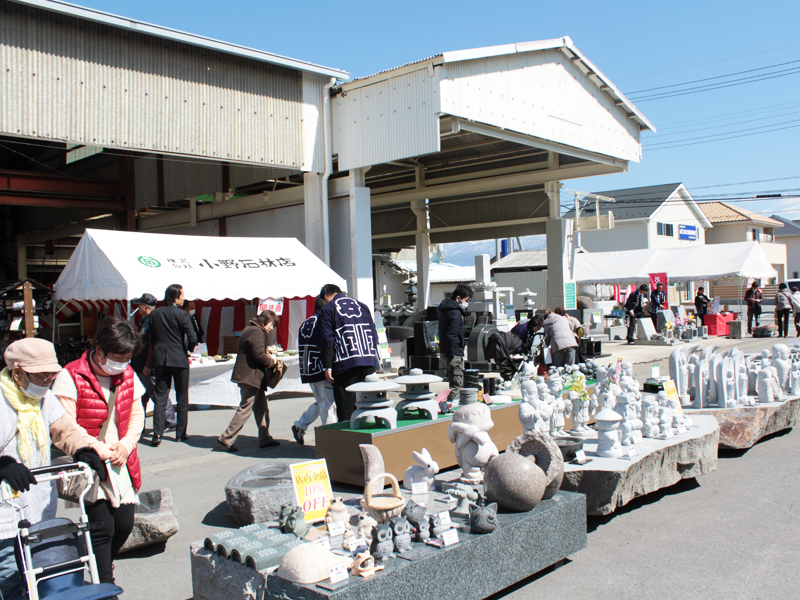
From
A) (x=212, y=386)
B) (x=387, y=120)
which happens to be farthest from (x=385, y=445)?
(x=387, y=120)

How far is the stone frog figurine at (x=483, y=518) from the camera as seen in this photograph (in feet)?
10.6

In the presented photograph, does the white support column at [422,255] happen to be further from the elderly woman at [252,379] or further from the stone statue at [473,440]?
the stone statue at [473,440]

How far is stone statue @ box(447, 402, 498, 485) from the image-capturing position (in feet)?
13.4

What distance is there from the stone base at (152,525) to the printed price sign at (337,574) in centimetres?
188

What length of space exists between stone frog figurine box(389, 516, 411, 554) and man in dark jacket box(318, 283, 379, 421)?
9.81ft

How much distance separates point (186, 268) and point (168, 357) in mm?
3015

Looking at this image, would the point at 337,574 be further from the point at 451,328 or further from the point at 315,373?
the point at 451,328

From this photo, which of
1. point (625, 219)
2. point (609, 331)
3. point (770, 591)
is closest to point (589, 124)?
point (609, 331)

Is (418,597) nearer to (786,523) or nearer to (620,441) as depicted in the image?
(620,441)

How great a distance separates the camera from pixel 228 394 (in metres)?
9.50

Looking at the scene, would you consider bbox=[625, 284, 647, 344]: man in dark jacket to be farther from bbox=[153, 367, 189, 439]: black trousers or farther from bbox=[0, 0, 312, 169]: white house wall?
bbox=[153, 367, 189, 439]: black trousers

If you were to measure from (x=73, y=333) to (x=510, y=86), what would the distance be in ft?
42.1

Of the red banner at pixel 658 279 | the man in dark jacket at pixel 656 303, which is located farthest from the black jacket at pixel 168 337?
the red banner at pixel 658 279

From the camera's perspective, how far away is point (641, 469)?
450 cm
